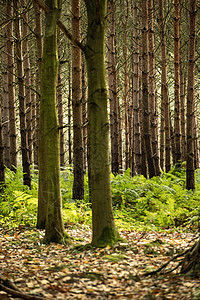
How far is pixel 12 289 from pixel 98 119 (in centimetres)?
277

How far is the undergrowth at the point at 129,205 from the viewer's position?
7859 millimetres

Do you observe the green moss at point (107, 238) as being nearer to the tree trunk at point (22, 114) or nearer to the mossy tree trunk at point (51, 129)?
the mossy tree trunk at point (51, 129)

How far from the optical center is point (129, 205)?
379 inches

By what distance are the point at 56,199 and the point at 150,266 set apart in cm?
213

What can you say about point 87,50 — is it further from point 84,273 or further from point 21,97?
point 21,97

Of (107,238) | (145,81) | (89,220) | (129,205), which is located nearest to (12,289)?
(107,238)

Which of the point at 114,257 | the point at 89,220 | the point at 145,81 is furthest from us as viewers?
the point at 145,81

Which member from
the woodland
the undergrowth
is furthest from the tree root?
the undergrowth

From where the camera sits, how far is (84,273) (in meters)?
4.45

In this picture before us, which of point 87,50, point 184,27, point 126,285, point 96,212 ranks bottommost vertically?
point 126,285

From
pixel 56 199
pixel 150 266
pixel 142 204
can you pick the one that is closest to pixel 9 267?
pixel 56 199

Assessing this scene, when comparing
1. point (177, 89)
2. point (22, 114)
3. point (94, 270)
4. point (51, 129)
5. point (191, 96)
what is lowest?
point (94, 270)

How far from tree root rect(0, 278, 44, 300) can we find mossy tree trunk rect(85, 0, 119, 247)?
73.1 inches

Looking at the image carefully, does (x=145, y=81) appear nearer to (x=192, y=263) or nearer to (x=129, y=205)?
(x=129, y=205)
